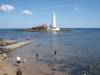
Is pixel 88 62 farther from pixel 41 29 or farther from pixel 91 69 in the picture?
pixel 41 29

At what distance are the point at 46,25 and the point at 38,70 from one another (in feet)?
521

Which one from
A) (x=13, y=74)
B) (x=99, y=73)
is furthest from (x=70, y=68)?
(x=13, y=74)

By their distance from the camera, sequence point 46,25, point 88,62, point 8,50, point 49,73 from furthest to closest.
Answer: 1. point 46,25
2. point 8,50
3. point 88,62
4. point 49,73

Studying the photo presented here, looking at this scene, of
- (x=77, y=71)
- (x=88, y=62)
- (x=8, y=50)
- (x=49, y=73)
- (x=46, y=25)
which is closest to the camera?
(x=49, y=73)

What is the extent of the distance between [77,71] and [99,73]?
313cm

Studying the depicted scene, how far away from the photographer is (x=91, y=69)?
1296 inches

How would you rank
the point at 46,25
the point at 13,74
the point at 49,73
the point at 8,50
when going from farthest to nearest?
the point at 46,25 → the point at 8,50 → the point at 49,73 → the point at 13,74

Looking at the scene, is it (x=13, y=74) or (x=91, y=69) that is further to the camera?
(x=91, y=69)

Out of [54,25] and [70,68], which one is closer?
[70,68]

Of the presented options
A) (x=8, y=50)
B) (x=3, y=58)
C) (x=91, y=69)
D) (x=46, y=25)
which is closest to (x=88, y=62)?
(x=91, y=69)

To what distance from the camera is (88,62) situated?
38625mm

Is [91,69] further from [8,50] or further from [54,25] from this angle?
[54,25]

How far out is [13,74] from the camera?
91.0ft

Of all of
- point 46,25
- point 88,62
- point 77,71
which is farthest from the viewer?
point 46,25
